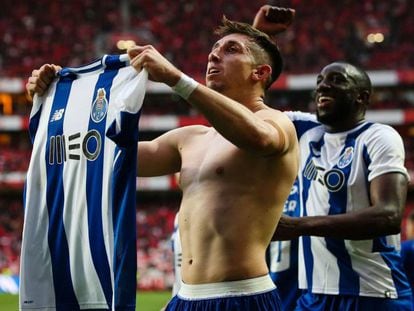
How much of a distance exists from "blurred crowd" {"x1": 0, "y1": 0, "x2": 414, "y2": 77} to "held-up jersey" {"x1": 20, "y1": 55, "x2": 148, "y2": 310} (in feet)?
86.8

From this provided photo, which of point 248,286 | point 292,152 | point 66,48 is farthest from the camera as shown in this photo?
point 66,48

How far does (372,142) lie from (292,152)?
90cm

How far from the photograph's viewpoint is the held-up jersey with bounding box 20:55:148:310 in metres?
2.93

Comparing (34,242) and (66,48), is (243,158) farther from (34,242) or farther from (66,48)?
(66,48)

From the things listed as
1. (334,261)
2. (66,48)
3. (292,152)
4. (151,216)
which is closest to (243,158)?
(292,152)

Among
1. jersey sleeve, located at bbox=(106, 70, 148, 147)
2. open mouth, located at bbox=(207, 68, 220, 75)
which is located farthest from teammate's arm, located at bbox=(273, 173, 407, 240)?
jersey sleeve, located at bbox=(106, 70, 148, 147)

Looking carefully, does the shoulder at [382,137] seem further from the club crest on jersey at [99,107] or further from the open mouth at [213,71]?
the club crest on jersey at [99,107]

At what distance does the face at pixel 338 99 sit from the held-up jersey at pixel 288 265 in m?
0.60

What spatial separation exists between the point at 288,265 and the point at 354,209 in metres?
0.85

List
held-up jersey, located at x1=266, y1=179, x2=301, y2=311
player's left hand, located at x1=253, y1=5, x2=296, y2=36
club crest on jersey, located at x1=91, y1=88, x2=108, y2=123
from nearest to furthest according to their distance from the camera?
club crest on jersey, located at x1=91, y1=88, x2=108, y2=123, player's left hand, located at x1=253, y1=5, x2=296, y2=36, held-up jersey, located at x1=266, y1=179, x2=301, y2=311

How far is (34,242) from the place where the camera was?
10.6ft

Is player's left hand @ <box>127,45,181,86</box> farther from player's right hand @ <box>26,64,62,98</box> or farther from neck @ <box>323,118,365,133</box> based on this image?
neck @ <box>323,118,365,133</box>

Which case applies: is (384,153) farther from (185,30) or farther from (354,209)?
(185,30)

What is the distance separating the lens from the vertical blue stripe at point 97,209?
3.06m
